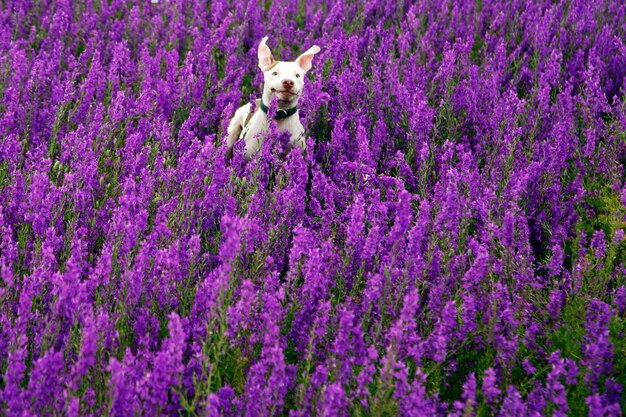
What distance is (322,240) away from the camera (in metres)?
3.16

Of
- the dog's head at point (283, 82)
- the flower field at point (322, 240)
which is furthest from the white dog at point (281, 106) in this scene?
the flower field at point (322, 240)

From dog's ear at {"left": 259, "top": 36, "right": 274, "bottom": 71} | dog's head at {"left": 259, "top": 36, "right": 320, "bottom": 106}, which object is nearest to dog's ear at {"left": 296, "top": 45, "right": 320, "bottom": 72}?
dog's head at {"left": 259, "top": 36, "right": 320, "bottom": 106}

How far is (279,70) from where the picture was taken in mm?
4008

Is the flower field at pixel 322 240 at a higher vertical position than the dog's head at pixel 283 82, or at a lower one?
lower

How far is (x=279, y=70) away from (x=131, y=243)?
5.47 feet

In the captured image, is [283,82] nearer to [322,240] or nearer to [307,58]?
[307,58]

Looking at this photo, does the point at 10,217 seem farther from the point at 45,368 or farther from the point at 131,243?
the point at 45,368

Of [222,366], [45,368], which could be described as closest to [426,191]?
[222,366]

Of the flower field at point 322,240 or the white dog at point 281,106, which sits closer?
the flower field at point 322,240

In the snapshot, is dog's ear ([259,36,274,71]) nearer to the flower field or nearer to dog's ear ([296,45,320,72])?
dog's ear ([296,45,320,72])

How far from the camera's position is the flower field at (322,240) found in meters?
2.26

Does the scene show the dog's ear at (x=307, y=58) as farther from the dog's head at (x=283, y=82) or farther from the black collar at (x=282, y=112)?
the black collar at (x=282, y=112)

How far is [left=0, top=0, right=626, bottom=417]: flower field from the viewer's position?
2.26 m

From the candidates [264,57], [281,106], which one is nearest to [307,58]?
[264,57]
